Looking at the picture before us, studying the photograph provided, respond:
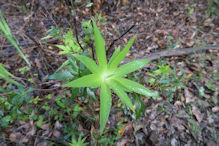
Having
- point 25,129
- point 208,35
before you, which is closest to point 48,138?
point 25,129

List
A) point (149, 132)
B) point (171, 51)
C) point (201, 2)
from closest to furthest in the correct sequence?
point (149, 132)
point (171, 51)
point (201, 2)

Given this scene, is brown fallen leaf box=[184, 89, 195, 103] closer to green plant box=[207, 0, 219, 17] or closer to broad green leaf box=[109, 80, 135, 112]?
broad green leaf box=[109, 80, 135, 112]

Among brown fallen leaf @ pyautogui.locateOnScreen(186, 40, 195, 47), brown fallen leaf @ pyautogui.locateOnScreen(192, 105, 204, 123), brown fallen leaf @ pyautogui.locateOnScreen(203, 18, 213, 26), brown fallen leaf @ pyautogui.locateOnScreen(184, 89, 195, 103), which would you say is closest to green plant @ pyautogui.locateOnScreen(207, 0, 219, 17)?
brown fallen leaf @ pyautogui.locateOnScreen(203, 18, 213, 26)

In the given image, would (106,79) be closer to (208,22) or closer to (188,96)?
(188,96)

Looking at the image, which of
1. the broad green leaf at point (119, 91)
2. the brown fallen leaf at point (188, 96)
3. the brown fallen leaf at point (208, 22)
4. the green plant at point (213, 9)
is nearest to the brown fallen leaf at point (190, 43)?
the brown fallen leaf at point (208, 22)

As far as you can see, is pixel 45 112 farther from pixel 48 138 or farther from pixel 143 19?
pixel 143 19

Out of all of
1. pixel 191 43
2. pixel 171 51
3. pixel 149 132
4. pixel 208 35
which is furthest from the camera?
pixel 208 35

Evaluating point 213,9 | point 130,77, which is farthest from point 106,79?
point 213,9

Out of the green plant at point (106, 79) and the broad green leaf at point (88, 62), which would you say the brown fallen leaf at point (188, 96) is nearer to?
the green plant at point (106, 79)
